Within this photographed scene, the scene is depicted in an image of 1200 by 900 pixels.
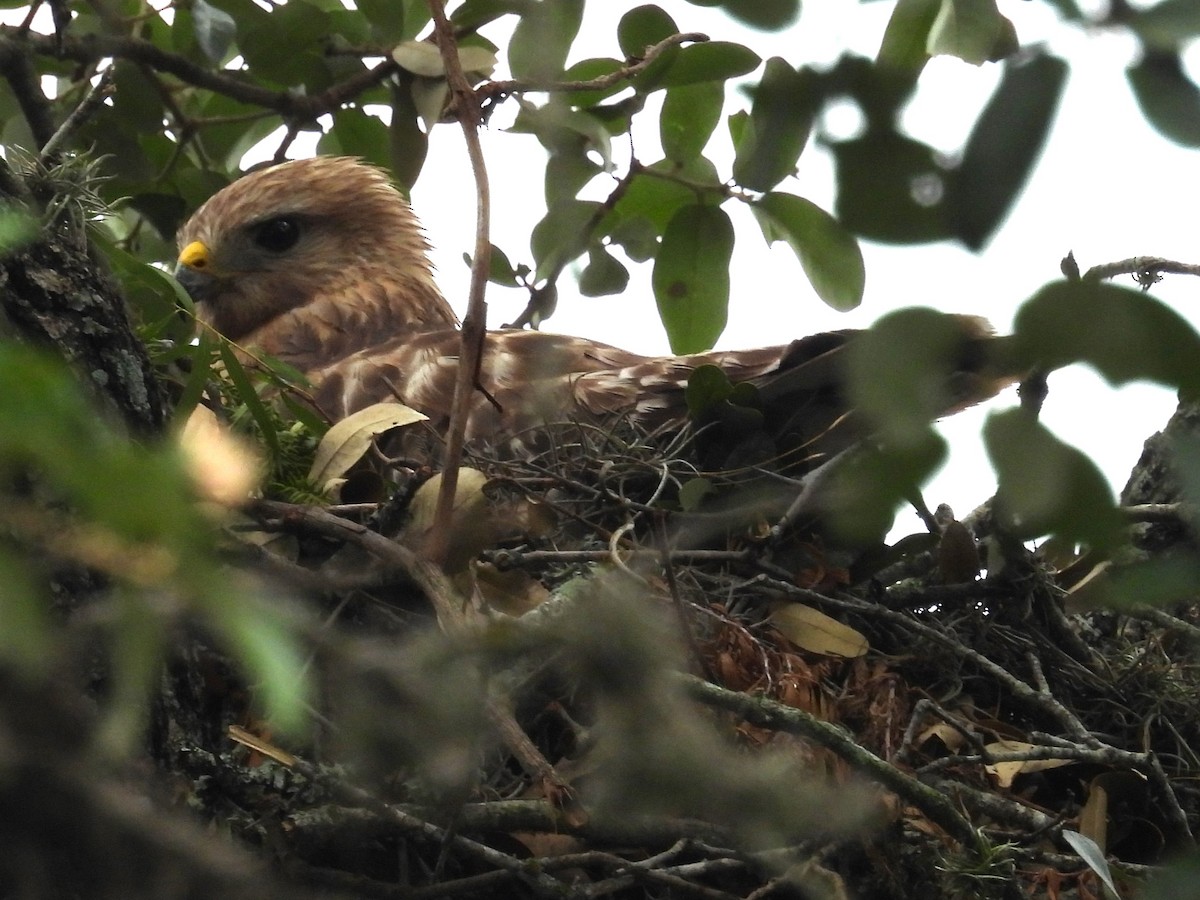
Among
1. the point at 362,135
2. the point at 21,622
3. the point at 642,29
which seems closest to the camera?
the point at 21,622

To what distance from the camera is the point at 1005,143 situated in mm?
626

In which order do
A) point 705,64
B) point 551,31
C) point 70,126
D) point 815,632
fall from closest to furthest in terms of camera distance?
point 551,31 → point 705,64 → point 70,126 → point 815,632

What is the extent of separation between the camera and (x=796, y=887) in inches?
75.2

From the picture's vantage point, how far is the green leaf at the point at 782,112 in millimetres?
684

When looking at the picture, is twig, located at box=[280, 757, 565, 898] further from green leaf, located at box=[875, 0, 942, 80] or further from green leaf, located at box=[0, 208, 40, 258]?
green leaf, located at box=[875, 0, 942, 80]

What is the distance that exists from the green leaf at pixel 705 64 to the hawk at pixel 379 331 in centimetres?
83

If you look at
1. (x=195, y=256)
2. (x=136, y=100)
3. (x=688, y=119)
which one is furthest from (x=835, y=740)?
(x=195, y=256)

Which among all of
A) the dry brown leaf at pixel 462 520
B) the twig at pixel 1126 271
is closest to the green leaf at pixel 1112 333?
the twig at pixel 1126 271

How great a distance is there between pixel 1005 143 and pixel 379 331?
3630mm

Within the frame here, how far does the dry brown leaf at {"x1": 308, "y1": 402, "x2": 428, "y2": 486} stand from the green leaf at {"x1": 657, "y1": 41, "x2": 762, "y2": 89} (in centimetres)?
96

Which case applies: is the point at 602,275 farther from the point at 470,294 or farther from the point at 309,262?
the point at 309,262

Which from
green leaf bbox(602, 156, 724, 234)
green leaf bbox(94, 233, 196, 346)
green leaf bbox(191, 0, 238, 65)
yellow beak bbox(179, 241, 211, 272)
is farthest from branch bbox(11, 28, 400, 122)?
yellow beak bbox(179, 241, 211, 272)

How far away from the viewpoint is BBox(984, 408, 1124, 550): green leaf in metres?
0.64

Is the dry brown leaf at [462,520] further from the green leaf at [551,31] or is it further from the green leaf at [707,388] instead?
the green leaf at [551,31]
